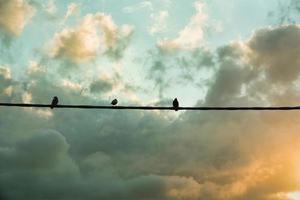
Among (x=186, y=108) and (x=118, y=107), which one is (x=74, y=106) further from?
(x=186, y=108)

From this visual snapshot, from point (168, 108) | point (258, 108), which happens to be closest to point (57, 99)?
point (168, 108)

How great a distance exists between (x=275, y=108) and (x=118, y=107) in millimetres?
6866

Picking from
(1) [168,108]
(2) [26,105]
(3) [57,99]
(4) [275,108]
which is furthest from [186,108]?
(3) [57,99]

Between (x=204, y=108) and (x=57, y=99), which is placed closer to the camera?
(x=204, y=108)

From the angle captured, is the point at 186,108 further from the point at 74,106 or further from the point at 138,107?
the point at 74,106

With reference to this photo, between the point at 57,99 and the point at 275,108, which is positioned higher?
the point at 57,99

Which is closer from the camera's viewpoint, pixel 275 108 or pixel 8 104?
pixel 275 108

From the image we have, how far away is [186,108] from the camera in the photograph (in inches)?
813

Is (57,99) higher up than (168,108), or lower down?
higher up

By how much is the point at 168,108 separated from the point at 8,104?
7.40 meters

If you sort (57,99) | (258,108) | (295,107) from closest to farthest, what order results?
(295,107), (258,108), (57,99)

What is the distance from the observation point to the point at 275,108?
18.9 meters

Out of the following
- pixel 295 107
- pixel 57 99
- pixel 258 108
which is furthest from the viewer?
pixel 57 99

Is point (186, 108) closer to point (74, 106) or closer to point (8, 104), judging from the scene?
point (74, 106)
